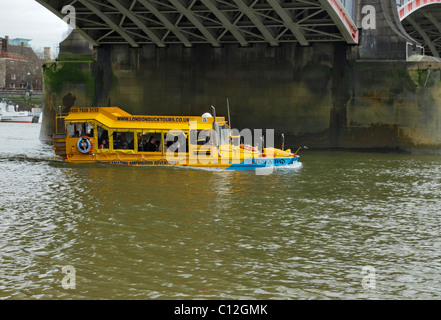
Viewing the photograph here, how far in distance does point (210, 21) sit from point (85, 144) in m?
11.2

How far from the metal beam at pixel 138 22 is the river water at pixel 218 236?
34.2 ft

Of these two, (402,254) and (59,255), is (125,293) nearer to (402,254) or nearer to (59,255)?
(59,255)

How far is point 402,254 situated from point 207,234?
3.76 m

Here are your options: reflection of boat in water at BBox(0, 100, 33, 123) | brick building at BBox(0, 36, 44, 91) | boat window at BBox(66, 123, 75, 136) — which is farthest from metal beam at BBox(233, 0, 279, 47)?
brick building at BBox(0, 36, 44, 91)

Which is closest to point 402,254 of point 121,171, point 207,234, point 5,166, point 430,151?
point 207,234

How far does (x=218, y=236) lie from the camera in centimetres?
1343

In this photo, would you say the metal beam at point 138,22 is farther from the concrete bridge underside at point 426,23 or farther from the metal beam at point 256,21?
the concrete bridge underside at point 426,23

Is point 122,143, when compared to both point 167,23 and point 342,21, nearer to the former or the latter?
point 167,23

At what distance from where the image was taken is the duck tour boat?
2516 centimetres

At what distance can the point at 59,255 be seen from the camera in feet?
38.3

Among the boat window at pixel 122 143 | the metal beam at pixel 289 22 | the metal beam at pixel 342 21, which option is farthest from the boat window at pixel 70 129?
the metal beam at pixel 342 21

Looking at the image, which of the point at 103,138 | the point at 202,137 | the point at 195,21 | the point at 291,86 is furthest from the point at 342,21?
the point at 103,138

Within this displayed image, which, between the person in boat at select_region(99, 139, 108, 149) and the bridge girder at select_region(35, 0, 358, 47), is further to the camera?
the bridge girder at select_region(35, 0, 358, 47)

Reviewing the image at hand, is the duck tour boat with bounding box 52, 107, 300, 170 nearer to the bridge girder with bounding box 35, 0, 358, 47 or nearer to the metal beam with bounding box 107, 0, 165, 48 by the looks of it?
the metal beam with bounding box 107, 0, 165, 48
